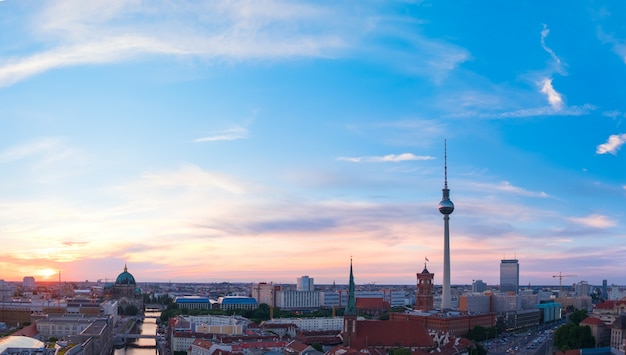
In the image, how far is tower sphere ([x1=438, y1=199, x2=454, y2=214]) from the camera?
76938 millimetres

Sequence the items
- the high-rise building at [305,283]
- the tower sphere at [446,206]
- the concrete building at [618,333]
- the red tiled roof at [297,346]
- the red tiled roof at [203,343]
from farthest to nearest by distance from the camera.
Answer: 1. the high-rise building at [305,283]
2. the tower sphere at [446,206]
3. the concrete building at [618,333]
4. the red tiled roof at [203,343]
5. the red tiled roof at [297,346]

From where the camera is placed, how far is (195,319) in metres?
73.4

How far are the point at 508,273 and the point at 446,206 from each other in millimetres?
108953

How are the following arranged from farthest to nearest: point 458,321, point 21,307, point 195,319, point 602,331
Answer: point 21,307, point 195,319, point 458,321, point 602,331

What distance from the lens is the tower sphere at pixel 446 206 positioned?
7694 cm

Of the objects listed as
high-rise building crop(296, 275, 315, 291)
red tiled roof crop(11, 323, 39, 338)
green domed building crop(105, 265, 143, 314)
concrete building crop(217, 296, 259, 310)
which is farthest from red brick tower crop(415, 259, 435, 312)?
high-rise building crop(296, 275, 315, 291)

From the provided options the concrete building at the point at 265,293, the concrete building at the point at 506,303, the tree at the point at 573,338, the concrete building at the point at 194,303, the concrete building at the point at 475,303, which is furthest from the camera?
the concrete building at the point at 265,293

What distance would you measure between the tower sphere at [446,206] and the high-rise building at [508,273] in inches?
4169

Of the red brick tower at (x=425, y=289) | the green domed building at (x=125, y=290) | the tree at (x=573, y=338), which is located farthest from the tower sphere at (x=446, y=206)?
the green domed building at (x=125, y=290)

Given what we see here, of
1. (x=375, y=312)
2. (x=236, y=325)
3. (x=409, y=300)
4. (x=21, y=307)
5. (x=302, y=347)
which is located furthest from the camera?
(x=409, y=300)

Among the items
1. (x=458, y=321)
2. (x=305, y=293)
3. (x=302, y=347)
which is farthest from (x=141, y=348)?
(x=305, y=293)

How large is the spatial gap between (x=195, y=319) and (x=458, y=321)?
2773cm

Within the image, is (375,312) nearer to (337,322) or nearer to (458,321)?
(337,322)

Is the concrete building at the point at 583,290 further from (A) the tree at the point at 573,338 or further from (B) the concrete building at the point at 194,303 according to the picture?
(A) the tree at the point at 573,338
